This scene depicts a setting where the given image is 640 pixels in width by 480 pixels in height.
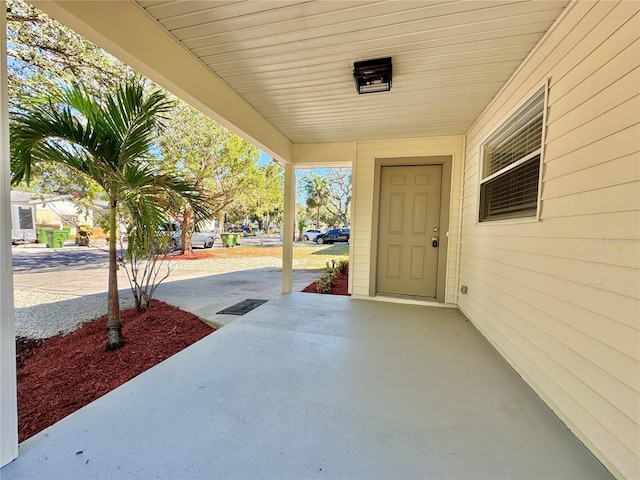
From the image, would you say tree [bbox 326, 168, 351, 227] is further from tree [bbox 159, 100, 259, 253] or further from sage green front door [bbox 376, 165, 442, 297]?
sage green front door [bbox 376, 165, 442, 297]

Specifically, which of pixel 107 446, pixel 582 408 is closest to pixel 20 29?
pixel 107 446

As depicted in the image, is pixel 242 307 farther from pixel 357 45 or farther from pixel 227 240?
Result: pixel 227 240

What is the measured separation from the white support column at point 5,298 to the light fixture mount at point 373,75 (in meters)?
2.06

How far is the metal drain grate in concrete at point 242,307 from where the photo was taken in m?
3.73

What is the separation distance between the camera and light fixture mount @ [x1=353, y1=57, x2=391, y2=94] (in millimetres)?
2170

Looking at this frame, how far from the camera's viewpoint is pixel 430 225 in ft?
13.0

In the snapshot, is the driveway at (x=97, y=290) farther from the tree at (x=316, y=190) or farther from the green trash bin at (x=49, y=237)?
the tree at (x=316, y=190)

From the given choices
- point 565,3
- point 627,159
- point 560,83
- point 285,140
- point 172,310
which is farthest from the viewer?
point 285,140

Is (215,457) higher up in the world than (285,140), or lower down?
lower down

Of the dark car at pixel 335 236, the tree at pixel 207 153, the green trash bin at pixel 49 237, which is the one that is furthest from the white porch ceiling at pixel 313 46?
the dark car at pixel 335 236

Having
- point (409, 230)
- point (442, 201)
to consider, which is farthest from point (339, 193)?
point (442, 201)

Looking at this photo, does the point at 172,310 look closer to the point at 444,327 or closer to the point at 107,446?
the point at 107,446

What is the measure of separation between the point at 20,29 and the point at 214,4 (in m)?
3.82

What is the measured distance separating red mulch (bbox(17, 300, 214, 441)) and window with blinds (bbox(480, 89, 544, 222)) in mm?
3480
